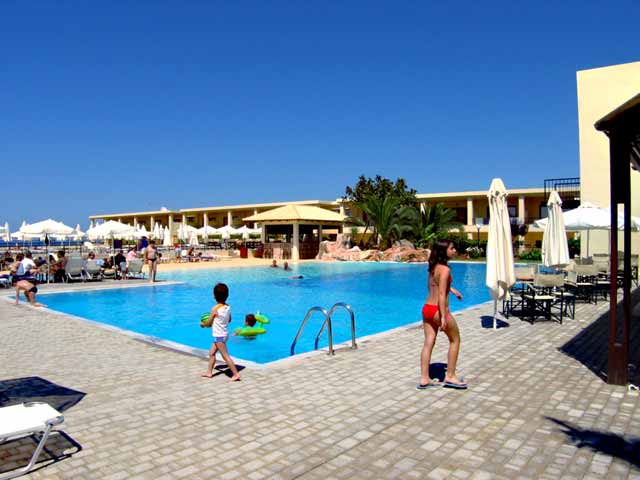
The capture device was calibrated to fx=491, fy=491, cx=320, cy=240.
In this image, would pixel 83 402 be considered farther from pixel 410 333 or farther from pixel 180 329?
pixel 180 329

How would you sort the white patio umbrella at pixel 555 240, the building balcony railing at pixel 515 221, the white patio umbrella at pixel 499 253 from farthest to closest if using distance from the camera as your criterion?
the building balcony railing at pixel 515 221 < the white patio umbrella at pixel 555 240 < the white patio umbrella at pixel 499 253

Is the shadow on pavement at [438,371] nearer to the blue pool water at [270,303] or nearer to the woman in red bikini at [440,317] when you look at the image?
the woman in red bikini at [440,317]

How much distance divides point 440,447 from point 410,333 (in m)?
4.59

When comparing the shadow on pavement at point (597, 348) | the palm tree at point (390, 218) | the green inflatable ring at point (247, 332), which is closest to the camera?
the shadow on pavement at point (597, 348)

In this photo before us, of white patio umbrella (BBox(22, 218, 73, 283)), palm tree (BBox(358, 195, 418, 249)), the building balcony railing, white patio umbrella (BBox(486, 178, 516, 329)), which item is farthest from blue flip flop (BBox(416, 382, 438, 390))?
the building balcony railing

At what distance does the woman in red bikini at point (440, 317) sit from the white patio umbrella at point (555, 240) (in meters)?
7.17

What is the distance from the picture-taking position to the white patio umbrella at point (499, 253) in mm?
8680

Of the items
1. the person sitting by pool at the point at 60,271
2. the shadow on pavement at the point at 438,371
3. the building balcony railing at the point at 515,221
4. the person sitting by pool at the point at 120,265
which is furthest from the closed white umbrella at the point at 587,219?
the building balcony railing at the point at 515,221

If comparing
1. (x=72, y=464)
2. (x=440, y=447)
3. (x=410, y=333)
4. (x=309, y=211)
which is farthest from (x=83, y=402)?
(x=309, y=211)

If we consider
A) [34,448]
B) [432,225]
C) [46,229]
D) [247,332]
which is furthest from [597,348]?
[432,225]

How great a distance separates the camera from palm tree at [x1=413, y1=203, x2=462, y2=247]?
31.6 m

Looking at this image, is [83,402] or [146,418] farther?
[83,402]

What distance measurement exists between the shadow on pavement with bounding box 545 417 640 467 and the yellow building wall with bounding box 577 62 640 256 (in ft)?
54.7

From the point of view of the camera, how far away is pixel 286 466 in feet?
11.3
